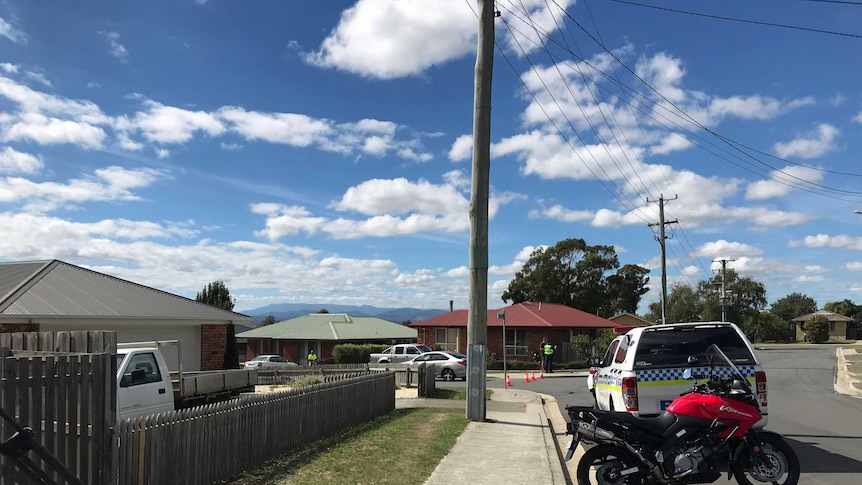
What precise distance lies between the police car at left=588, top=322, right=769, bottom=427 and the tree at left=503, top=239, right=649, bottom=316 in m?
58.7

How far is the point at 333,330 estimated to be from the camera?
158ft

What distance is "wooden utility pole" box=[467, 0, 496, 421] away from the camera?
1328 centimetres

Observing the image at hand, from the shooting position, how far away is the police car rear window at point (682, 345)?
8.92m

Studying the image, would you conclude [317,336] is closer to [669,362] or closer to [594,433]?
[669,362]

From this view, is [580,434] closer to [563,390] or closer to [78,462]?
[78,462]

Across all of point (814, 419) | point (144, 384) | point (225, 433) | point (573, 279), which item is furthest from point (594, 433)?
point (573, 279)

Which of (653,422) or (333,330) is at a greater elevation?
(653,422)

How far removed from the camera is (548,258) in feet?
225

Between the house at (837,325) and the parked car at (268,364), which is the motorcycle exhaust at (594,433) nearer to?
the parked car at (268,364)

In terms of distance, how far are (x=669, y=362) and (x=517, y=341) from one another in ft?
112

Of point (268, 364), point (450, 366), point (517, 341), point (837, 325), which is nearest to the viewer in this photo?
point (450, 366)

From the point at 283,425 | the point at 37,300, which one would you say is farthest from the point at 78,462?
the point at 37,300

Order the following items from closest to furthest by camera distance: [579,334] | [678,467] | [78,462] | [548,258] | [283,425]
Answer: [78,462], [678,467], [283,425], [579,334], [548,258]

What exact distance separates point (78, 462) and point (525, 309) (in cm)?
4130
